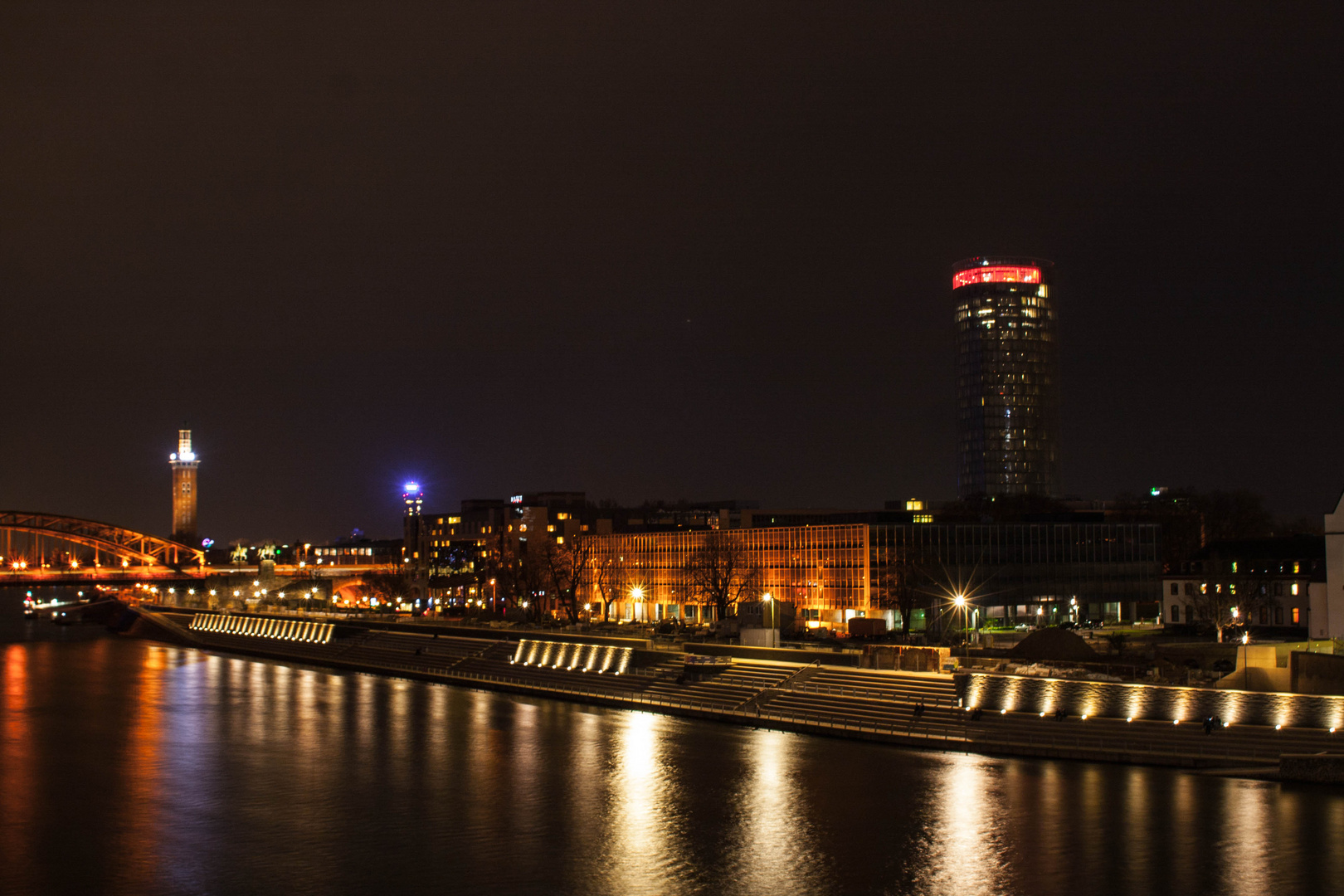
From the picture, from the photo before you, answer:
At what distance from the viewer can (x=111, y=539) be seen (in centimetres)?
16438

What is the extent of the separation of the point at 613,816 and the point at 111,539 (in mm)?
152288

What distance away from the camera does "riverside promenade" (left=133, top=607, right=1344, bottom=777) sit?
35.2m

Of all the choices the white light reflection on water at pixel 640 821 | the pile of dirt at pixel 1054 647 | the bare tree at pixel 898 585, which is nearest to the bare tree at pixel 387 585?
the bare tree at pixel 898 585

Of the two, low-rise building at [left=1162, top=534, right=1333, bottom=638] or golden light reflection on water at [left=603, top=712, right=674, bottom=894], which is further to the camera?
low-rise building at [left=1162, top=534, right=1333, bottom=638]

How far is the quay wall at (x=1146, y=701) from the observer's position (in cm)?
3456

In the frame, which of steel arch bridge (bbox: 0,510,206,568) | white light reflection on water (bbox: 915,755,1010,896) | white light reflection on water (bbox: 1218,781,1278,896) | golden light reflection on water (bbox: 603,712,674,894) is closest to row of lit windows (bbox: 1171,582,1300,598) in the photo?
white light reflection on water (bbox: 1218,781,1278,896)

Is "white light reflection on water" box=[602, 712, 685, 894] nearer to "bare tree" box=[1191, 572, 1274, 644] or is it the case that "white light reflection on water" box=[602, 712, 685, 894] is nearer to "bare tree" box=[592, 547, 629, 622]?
"bare tree" box=[1191, 572, 1274, 644]

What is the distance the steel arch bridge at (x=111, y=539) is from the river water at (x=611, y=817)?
398ft

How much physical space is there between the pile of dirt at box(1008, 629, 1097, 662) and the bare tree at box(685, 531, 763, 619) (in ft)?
125

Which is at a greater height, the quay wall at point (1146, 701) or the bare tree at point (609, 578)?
the bare tree at point (609, 578)

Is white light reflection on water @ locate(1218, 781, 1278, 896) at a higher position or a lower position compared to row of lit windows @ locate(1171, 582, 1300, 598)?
lower

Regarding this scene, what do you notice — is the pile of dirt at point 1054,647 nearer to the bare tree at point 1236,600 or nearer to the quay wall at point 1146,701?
the quay wall at point 1146,701

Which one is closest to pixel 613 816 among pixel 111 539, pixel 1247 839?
pixel 1247 839

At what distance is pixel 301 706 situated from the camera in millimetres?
56906
